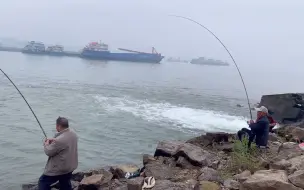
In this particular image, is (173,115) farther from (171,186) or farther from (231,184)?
(231,184)

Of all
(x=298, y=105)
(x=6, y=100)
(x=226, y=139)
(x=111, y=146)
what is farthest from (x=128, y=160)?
(x=298, y=105)

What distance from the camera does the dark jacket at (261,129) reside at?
9477 millimetres

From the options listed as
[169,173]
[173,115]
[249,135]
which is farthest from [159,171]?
[173,115]

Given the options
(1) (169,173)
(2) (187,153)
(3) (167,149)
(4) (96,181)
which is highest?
(2) (187,153)

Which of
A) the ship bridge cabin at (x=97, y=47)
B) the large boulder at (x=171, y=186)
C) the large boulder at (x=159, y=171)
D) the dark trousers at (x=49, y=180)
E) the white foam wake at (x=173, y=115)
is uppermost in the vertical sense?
the ship bridge cabin at (x=97, y=47)

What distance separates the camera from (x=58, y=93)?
3325 centimetres

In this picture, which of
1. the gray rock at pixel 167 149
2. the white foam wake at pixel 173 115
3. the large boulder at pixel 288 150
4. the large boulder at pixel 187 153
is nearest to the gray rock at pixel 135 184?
the large boulder at pixel 187 153

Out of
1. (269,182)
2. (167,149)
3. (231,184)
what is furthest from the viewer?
(167,149)

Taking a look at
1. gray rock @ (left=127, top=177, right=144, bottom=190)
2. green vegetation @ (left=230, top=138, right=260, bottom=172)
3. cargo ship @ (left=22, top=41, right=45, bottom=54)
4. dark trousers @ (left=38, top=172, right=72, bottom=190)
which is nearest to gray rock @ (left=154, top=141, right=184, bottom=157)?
green vegetation @ (left=230, top=138, right=260, bottom=172)

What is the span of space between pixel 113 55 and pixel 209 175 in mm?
113016

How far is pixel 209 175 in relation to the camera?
777 cm

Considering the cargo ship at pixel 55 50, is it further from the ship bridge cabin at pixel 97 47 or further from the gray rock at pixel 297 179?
the gray rock at pixel 297 179

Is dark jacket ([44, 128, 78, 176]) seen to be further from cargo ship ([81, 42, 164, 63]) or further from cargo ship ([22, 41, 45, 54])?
cargo ship ([22, 41, 45, 54])

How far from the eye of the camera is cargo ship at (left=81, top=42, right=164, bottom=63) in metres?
115
